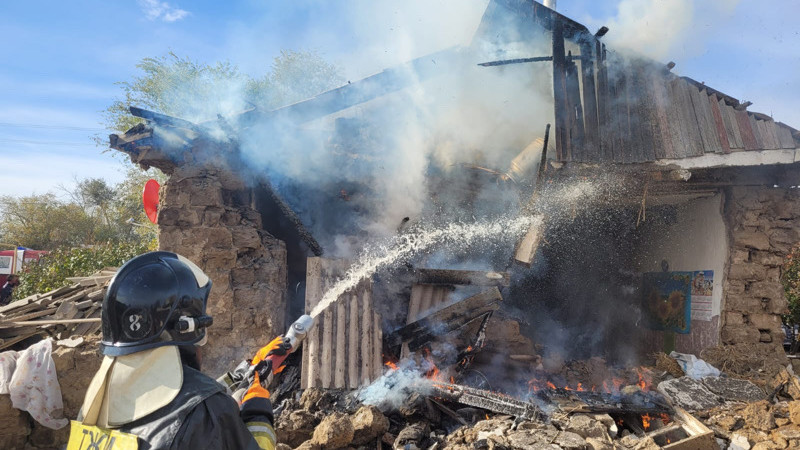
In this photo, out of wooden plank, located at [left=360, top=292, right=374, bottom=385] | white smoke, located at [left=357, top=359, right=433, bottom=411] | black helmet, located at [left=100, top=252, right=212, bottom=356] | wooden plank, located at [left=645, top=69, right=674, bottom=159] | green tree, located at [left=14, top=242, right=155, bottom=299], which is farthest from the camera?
green tree, located at [left=14, top=242, right=155, bottom=299]

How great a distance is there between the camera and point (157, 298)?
214 cm

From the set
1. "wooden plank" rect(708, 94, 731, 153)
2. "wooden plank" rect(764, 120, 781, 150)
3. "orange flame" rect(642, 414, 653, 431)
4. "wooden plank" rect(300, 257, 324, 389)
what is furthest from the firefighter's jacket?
"wooden plank" rect(764, 120, 781, 150)

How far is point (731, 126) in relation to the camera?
22.1 ft

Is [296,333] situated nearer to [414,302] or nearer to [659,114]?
[414,302]

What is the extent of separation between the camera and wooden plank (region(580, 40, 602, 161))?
679 cm

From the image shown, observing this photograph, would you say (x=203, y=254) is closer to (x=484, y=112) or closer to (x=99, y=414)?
(x=99, y=414)

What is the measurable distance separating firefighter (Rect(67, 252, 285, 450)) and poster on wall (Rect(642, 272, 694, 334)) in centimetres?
773

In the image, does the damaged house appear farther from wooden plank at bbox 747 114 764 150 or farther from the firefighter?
the firefighter

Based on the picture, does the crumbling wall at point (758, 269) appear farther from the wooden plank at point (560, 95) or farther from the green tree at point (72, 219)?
Answer: the green tree at point (72, 219)

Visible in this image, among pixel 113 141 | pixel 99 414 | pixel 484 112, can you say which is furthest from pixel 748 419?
pixel 113 141

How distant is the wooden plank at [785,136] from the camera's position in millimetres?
6545

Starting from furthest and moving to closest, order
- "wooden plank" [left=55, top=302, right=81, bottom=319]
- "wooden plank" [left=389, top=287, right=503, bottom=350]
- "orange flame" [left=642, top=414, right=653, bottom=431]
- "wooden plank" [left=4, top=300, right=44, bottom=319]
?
"wooden plank" [left=4, top=300, right=44, bottom=319] < "wooden plank" [left=55, top=302, right=81, bottom=319] < "wooden plank" [left=389, top=287, right=503, bottom=350] < "orange flame" [left=642, top=414, right=653, bottom=431]

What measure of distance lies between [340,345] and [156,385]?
3870 mm

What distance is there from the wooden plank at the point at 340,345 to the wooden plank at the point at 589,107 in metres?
4.05
